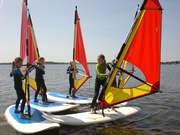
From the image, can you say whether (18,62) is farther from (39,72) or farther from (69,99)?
(69,99)

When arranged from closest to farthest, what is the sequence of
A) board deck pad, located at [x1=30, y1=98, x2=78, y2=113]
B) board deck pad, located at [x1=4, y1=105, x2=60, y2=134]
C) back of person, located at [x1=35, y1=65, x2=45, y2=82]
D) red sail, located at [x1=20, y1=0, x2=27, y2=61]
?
board deck pad, located at [x1=4, y1=105, x2=60, y2=134] → board deck pad, located at [x1=30, y1=98, x2=78, y2=113] → red sail, located at [x1=20, y1=0, x2=27, y2=61] → back of person, located at [x1=35, y1=65, x2=45, y2=82]

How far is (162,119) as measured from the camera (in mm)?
11523

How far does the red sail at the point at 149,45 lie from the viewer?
8703 millimetres

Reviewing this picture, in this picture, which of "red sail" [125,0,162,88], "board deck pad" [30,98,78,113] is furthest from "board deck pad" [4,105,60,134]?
"red sail" [125,0,162,88]

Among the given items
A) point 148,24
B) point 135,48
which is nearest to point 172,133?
point 135,48

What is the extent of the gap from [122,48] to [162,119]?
4.63m

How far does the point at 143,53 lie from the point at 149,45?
0.35 m

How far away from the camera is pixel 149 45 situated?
891 cm

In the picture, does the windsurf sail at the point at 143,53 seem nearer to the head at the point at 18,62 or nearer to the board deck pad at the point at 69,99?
the head at the point at 18,62

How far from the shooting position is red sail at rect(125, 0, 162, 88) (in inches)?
343

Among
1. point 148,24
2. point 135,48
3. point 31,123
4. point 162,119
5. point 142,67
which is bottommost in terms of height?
point 162,119

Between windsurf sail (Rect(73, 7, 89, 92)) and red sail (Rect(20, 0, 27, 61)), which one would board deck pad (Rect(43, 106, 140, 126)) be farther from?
windsurf sail (Rect(73, 7, 89, 92))

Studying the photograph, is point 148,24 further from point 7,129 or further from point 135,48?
point 7,129

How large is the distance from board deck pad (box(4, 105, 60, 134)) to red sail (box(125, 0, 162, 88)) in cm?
356
